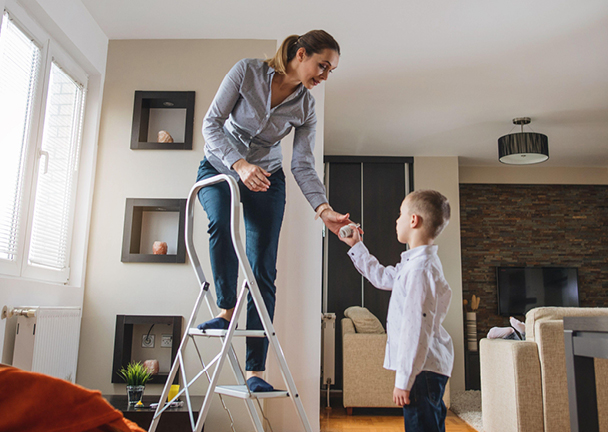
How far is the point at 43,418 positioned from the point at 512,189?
22.5 feet

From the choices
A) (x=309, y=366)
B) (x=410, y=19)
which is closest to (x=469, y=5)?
(x=410, y=19)

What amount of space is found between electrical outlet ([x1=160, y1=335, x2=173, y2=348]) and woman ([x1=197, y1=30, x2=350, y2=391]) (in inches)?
57.4

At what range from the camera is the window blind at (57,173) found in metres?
2.79

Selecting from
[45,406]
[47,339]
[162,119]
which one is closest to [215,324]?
[45,406]

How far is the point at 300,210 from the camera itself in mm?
3211

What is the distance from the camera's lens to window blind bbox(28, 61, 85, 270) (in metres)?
2.79

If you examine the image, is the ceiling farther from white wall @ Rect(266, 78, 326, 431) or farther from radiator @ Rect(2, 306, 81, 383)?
radiator @ Rect(2, 306, 81, 383)

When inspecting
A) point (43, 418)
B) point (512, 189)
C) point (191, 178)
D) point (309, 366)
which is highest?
point (512, 189)

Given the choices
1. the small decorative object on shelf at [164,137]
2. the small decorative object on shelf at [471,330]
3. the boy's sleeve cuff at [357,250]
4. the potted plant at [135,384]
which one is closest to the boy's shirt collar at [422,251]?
the boy's sleeve cuff at [357,250]

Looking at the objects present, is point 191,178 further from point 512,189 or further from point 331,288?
point 512,189

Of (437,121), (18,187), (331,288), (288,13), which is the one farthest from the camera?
(331,288)

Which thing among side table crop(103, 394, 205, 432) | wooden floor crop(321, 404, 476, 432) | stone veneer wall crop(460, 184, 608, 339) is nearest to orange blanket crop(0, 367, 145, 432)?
side table crop(103, 394, 205, 432)

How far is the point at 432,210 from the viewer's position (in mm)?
1772

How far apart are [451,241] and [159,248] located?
389cm
